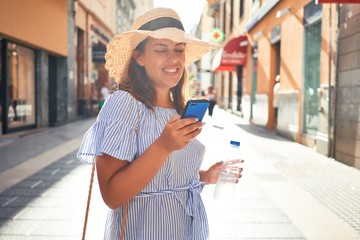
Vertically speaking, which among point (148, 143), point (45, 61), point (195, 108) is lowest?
point (148, 143)

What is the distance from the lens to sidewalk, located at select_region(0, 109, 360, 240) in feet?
13.1

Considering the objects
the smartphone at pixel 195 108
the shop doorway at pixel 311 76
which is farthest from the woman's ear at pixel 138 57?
the shop doorway at pixel 311 76

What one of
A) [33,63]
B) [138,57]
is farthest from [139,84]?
[33,63]

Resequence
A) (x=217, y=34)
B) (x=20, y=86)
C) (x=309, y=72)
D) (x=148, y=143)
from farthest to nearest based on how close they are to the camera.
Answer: (x=217, y=34), (x=20, y=86), (x=309, y=72), (x=148, y=143)

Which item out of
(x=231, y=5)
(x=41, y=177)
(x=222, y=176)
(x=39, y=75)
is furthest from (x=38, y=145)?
(x=231, y=5)

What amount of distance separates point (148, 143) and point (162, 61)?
1.20 feet

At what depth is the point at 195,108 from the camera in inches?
55.6

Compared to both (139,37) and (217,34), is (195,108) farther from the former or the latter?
(217,34)

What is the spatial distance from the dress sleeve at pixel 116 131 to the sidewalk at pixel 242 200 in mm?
2544

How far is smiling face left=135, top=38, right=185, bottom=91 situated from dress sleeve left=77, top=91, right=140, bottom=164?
0.18 m

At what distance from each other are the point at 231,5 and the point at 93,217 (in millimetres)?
24241

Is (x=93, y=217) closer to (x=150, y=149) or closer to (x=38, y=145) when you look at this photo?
(x=150, y=149)

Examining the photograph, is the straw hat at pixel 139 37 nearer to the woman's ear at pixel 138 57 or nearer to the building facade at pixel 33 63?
the woman's ear at pixel 138 57

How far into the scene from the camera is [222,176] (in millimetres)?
2010
